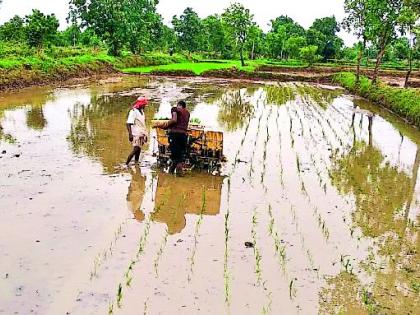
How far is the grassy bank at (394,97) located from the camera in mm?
20234

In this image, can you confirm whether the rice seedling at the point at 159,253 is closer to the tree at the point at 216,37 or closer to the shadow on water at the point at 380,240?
the shadow on water at the point at 380,240

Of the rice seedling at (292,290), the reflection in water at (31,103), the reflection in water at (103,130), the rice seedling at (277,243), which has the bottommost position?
the reflection in water at (31,103)

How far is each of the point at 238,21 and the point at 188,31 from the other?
1440 centimetres

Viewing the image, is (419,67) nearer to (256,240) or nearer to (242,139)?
(242,139)

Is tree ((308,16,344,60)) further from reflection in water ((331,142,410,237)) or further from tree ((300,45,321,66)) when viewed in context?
reflection in water ((331,142,410,237))

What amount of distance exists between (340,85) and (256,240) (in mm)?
33258

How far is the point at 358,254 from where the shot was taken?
713 centimetres

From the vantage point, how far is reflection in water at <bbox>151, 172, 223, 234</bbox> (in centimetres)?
844

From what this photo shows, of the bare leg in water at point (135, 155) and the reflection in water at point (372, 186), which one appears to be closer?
the reflection in water at point (372, 186)

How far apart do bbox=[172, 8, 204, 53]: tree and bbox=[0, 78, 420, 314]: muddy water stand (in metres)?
50.2

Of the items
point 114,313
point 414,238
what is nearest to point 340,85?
point 414,238

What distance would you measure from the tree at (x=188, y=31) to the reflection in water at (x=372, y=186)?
5263 cm

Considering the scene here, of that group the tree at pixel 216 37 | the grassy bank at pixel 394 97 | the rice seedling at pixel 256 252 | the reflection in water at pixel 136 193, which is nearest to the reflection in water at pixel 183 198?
the reflection in water at pixel 136 193

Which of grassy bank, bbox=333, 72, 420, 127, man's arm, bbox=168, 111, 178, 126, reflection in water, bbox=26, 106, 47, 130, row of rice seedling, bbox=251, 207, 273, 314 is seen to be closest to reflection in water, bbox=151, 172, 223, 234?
row of rice seedling, bbox=251, 207, 273, 314
